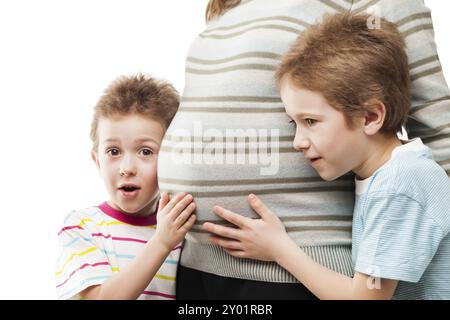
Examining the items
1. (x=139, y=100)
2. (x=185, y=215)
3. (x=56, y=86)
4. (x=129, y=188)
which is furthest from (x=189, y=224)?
(x=56, y=86)

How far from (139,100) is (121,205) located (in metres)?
0.26

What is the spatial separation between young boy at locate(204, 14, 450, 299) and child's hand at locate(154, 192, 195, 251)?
0.13 meters

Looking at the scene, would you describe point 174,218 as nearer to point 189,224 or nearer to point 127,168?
point 189,224

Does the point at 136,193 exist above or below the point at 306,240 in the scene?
above

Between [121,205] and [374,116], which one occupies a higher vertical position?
[374,116]

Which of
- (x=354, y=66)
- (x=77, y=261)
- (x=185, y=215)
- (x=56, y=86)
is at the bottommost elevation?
(x=77, y=261)

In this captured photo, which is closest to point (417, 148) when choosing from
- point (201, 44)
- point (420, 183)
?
point (420, 183)

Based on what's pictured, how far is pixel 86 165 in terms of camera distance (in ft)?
7.43

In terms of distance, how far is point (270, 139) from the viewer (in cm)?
132

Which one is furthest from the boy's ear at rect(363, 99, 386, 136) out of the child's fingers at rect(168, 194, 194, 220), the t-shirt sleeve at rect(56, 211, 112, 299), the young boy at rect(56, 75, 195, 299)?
the t-shirt sleeve at rect(56, 211, 112, 299)

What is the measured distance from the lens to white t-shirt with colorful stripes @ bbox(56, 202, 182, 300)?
4.89 feet

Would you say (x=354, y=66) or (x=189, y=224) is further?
(x=189, y=224)

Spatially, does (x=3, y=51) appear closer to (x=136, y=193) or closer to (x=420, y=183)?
(x=136, y=193)
